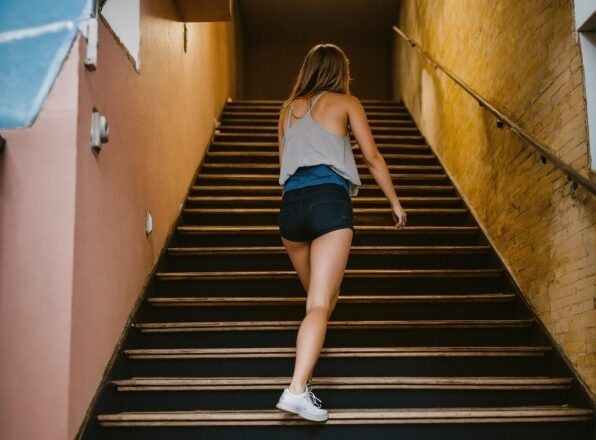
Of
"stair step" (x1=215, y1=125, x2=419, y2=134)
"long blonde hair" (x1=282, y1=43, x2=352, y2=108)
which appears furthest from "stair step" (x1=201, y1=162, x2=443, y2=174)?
"long blonde hair" (x1=282, y1=43, x2=352, y2=108)

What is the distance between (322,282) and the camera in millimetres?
2430

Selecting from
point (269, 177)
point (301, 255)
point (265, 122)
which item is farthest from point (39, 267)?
point (265, 122)

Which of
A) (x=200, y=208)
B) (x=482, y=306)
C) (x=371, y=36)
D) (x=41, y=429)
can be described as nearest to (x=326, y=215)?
(x=41, y=429)

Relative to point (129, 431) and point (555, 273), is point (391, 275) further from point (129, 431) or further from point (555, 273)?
point (129, 431)

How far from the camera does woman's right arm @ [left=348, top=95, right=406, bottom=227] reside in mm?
2582

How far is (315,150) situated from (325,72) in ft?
1.09

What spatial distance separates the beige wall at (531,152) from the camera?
2750mm

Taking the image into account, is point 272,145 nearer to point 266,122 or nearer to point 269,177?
point 269,177

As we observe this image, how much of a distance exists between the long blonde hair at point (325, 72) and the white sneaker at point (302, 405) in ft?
3.63

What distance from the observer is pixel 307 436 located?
244cm

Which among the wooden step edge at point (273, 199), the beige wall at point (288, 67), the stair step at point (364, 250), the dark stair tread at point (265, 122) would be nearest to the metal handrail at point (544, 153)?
the stair step at point (364, 250)

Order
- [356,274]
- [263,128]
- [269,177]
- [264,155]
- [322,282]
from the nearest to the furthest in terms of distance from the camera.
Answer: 1. [322,282]
2. [356,274]
3. [269,177]
4. [264,155]
5. [263,128]

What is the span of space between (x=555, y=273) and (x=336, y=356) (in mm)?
1011

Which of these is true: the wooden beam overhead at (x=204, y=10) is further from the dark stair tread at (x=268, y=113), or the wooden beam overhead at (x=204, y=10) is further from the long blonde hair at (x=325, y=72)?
the dark stair tread at (x=268, y=113)
